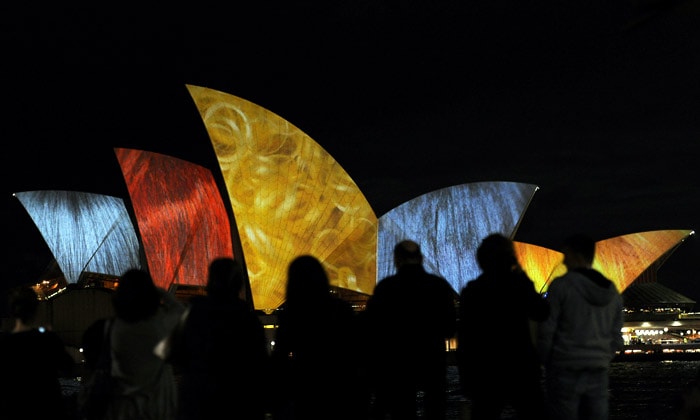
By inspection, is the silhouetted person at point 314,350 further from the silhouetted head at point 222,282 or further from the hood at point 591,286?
the hood at point 591,286

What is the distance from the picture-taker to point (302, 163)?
30406 mm

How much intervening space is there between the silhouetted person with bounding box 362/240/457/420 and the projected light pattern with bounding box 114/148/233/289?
25579 mm

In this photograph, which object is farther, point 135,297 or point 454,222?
point 454,222

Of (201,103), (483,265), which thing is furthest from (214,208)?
(483,265)

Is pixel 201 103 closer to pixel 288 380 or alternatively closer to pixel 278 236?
pixel 278 236

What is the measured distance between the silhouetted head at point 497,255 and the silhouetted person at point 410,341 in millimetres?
301

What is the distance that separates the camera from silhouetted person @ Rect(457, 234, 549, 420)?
4.75m

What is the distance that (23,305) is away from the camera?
475 centimetres

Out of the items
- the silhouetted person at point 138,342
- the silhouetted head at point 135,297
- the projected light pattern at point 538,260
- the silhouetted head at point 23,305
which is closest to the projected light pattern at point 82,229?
the projected light pattern at point 538,260

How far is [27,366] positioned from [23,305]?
33 cm

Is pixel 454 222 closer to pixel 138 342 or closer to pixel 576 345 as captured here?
pixel 576 345

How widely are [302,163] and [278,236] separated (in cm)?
269

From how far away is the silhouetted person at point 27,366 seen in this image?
15.4 feet

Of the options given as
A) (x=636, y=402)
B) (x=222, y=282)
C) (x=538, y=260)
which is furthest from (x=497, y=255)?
(x=538, y=260)
